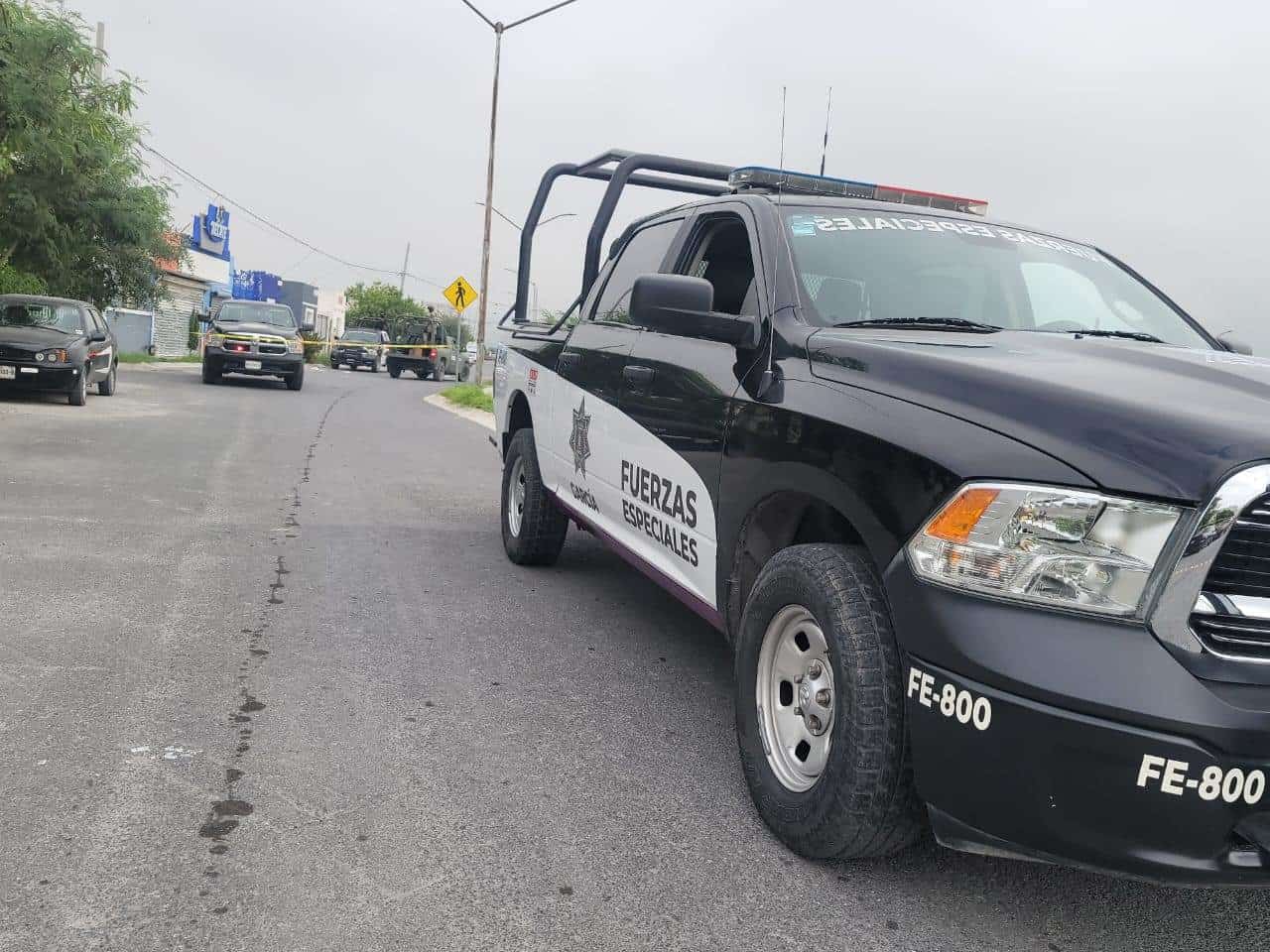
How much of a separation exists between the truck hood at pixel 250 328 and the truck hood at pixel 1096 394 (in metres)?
23.2

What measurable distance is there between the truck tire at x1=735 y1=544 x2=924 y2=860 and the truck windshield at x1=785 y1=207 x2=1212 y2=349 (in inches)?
38.9

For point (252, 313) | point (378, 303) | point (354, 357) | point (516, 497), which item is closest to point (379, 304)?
point (378, 303)

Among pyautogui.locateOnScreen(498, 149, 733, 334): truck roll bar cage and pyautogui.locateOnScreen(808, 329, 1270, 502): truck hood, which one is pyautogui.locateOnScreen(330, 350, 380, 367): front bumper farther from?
pyautogui.locateOnScreen(808, 329, 1270, 502): truck hood

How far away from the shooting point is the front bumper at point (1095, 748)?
7.11 ft

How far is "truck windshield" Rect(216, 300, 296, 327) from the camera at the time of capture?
25.3m

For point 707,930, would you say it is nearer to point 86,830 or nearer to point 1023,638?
point 1023,638

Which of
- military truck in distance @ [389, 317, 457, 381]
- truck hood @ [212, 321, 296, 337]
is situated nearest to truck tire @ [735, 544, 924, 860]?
truck hood @ [212, 321, 296, 337]

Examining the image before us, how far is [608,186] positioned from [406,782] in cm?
401

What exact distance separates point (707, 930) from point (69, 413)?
1440cm

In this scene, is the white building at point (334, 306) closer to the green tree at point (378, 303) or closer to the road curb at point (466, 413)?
the green tree at point (378, 303)

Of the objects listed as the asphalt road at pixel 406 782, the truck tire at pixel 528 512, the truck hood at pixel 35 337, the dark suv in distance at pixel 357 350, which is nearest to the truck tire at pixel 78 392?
the truck hood at pixel 35 337

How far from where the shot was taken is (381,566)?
6508 mm

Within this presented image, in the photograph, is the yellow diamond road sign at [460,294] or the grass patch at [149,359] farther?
the grass patch at [149,359]

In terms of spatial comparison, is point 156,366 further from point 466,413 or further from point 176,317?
point 466,413
